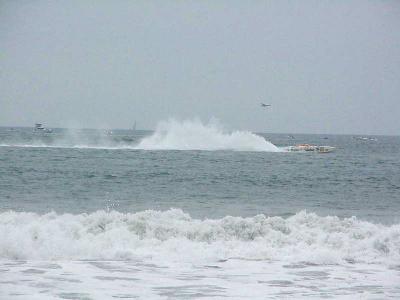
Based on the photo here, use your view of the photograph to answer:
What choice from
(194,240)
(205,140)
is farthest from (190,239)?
(205,140)

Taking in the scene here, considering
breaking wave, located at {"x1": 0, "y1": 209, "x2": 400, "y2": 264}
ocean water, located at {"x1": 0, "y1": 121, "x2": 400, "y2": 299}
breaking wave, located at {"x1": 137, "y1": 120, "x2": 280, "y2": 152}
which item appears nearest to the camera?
ocean water, located at {"x1": 0, "y1": 121, "x2": 400, "y2": 299}

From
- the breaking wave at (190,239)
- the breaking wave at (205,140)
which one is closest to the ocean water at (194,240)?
the breaking wave at (190,239)

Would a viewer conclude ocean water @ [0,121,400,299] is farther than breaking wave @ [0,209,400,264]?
No

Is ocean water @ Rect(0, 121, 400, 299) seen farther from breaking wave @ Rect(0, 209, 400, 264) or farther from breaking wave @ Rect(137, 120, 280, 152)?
breaking wave @ Rect(137, 120, 280, 152)

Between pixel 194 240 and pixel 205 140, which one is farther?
pixel 205 140

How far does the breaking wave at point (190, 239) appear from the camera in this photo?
15.0m

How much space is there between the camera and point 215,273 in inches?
523

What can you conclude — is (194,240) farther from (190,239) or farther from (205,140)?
(205,140)

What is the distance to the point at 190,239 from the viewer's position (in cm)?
1712

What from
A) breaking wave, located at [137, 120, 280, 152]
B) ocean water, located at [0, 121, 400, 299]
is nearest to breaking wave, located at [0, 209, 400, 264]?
ocean water, located at [0, 121, 400, 299]

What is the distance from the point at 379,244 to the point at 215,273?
5434 mm

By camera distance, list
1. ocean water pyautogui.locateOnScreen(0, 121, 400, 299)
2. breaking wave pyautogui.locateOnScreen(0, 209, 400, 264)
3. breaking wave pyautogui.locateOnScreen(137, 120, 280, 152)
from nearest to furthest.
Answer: ocean water pyautogui.locateOnScreen(0, 121, 400, 299)
breaking wave pyautogui.locateOnScreen(0, 209, 400, 264)
breaking wave pyautogui.locateOnScreen(137, 120, 280, 152)

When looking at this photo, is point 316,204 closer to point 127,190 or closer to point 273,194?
point 273,194

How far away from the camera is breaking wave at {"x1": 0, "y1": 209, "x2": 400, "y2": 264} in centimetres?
1497
